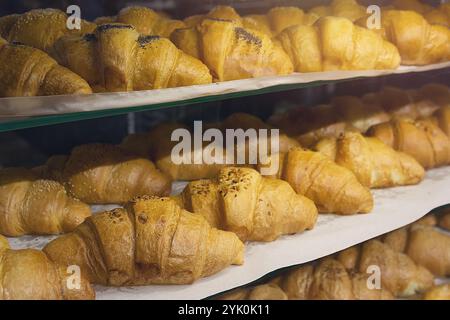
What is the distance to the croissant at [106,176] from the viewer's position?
5.14ft

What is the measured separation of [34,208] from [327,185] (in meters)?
0.93

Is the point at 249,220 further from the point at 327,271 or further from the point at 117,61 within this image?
the point at 117,61

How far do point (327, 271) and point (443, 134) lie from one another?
935 mm

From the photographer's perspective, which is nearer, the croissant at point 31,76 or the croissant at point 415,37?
the croissant at point 31,76

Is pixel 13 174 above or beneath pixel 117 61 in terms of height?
beneath

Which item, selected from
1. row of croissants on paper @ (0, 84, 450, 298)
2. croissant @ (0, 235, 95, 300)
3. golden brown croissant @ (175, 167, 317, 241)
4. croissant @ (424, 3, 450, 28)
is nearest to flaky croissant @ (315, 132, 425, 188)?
Result: row of croissants on paper @ (0, 84, 450, 298)

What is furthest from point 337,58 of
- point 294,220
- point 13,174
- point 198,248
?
point 13,174

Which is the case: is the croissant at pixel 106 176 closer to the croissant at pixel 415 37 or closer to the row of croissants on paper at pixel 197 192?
the row of croissants on paper at pixel 197 192

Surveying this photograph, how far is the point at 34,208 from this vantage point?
54.3 inches

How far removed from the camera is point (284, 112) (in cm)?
217

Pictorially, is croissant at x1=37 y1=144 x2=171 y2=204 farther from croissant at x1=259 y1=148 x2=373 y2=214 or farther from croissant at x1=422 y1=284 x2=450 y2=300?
croissant at x1=422 y1=284 x2=450 y2=300

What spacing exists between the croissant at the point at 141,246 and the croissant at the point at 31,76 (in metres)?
0.34

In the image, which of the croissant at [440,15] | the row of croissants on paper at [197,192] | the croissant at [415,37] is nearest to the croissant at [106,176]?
the row of croissants on paper at [197,192]

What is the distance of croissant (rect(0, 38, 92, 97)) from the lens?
119 centimetres
